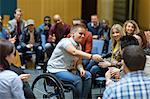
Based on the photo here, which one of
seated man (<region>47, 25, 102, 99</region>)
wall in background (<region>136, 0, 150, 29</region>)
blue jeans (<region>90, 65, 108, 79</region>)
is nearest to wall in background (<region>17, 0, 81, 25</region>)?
wall in background (<region>136, 0, 150, 29</region>)

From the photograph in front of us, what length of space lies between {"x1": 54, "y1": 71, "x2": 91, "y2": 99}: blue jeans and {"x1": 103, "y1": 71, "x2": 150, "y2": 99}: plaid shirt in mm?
2628

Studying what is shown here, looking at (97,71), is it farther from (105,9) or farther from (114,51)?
(105,9)

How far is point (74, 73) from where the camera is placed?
545cm

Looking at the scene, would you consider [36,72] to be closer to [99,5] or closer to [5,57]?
[99,5]

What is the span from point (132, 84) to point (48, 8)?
30.1 feet

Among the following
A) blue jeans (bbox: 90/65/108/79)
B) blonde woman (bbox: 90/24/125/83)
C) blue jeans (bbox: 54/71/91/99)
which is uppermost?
blonde woman (bbox: 90/24/125/83)

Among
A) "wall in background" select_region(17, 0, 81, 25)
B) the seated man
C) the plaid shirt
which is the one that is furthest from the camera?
"wall in background" select_region(17, 0, 81, 25)

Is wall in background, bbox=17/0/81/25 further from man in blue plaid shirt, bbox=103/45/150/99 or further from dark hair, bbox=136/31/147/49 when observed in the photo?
man in blue plaid shirt, bbox=103/45/150/99

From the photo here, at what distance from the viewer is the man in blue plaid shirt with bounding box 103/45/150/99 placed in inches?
102

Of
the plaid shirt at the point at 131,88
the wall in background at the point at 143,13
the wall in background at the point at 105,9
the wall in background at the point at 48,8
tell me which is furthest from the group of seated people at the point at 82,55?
the wall in background at the point at 105,9

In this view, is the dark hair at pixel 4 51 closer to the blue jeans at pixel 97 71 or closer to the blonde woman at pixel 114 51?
the blonde woman at pixel 114 51

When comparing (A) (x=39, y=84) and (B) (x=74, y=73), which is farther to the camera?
(A) (x=39, y=84)

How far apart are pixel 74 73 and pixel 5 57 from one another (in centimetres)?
239

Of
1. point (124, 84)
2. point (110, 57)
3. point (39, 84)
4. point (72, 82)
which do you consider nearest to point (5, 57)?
point (124, 84)
